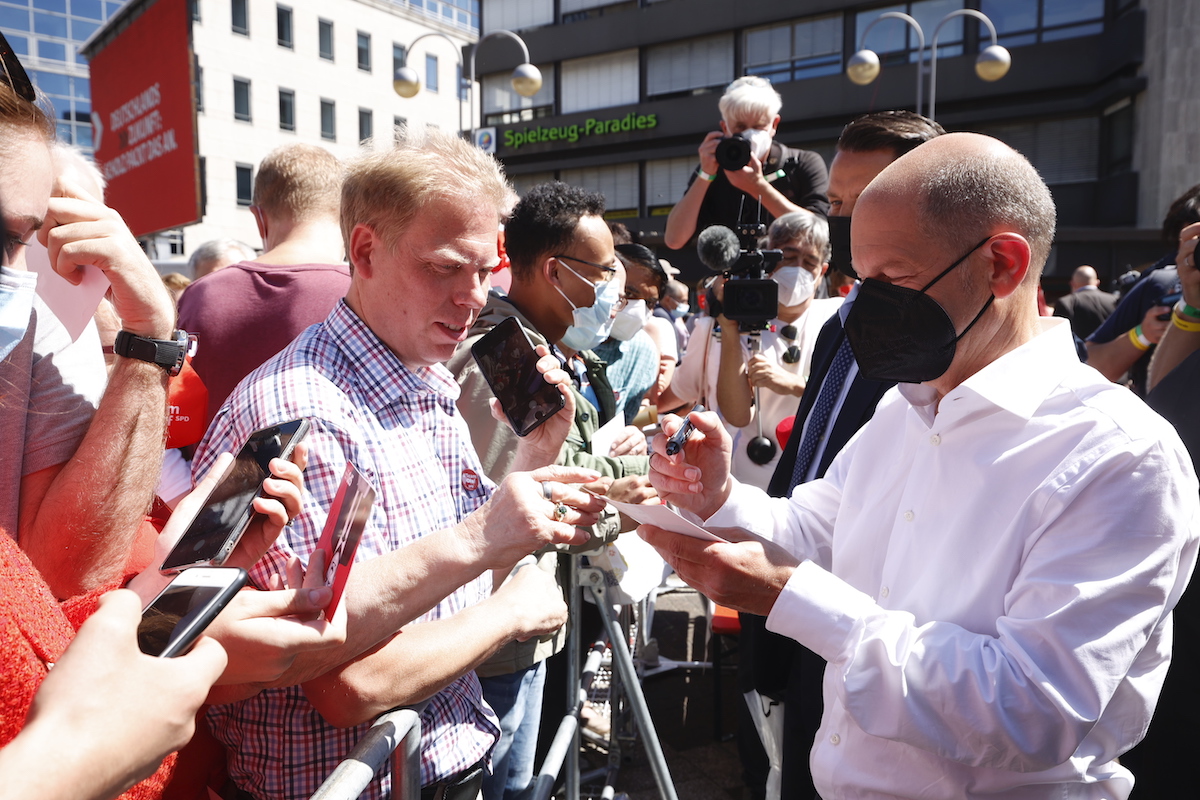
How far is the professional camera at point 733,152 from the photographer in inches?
149

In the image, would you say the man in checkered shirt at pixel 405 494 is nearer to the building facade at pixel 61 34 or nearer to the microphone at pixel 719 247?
the microphone at pixel 719 247

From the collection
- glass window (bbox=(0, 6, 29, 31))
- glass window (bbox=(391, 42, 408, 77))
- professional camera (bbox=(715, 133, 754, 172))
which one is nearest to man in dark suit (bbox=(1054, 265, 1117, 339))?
professional camera (bbox=(715, 133, 754, 172))

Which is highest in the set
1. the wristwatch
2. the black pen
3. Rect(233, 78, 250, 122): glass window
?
Rect(233, 78, 250, 122): glass window

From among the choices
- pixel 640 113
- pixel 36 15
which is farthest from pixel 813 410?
pixel 36 15

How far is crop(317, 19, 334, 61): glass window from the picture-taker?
37438 millimetres

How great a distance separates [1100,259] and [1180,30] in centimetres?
586

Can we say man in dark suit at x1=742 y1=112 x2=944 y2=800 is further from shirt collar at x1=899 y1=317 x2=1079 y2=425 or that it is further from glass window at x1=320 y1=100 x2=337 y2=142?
glass window at x1=320 y1=100 x2=337 y2=142

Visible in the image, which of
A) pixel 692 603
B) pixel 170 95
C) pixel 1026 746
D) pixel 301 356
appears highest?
pixel 170 95

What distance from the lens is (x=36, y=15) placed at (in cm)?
2817

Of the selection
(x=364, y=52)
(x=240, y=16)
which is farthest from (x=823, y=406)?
(x=364, y=52)

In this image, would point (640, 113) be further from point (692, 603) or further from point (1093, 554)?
point (1093, 554)

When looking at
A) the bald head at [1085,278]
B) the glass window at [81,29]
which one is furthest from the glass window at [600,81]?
the bald head at [1085,278]

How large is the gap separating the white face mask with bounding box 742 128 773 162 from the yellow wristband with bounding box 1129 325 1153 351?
212 cm

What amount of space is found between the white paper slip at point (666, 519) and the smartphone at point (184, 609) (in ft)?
2.67
